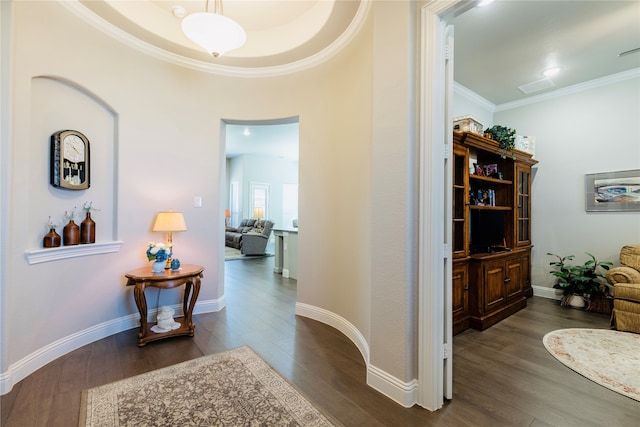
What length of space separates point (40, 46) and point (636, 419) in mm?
4818

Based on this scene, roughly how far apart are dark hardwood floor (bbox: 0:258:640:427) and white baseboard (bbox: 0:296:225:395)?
58 millimetres

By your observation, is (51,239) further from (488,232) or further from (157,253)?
(488,232)

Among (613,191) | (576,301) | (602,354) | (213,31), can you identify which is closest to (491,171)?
(613,191)

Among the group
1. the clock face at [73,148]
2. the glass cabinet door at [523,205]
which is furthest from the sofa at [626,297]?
the clock face at [73,148]

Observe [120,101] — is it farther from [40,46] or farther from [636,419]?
[636,419]

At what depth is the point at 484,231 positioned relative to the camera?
3.46 metres

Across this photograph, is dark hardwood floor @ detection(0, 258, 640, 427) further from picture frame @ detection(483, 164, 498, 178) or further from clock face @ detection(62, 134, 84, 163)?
picture frame @ detection(483, 164, 498, 178)

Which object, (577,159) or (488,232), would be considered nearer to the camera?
(488,232)

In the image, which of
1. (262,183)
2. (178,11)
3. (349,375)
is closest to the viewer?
(349,375)

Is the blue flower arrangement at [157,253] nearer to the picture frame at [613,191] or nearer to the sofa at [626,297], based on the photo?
the sofa at [626,297]

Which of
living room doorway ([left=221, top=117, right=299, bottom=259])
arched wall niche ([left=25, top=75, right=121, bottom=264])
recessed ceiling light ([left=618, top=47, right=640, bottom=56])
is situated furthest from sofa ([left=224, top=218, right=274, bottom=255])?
recessed ceiling light ([left=618, top=47, right=640, bottom=56])

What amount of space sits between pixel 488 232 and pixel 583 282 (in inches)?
60.8

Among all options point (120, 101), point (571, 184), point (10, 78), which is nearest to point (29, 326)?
point (10, 78)

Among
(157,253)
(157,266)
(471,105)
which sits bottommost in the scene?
(157,266)
